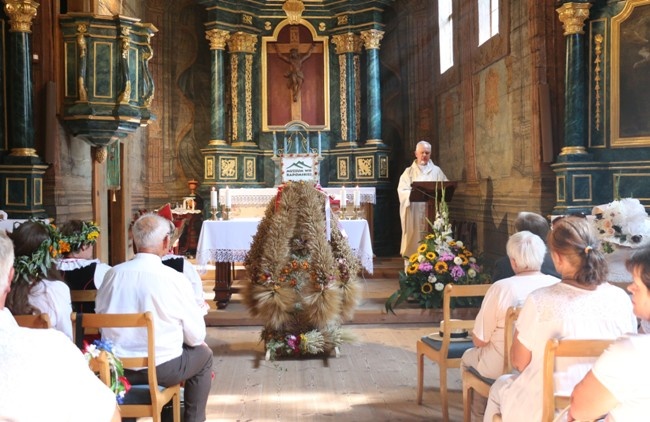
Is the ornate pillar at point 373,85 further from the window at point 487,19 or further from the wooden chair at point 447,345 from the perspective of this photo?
Answer: the wooden chair at point 447,345

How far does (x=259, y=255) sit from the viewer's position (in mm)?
6492

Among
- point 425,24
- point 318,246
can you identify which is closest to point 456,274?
point 318,246

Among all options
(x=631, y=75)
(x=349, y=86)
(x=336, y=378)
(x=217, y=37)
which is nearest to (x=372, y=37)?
(x=349, y=86)

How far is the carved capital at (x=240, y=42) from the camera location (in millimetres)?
14711

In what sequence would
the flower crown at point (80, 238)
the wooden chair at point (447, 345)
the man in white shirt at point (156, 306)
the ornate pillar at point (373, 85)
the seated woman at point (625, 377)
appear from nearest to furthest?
1. the seated woman at point (625, 377)
2. the man in white shirt at point (156, 306)
3. the wooden chair at point (447, 345)
4. the flower crown at point (80, 238)
5. the ornate pillar at point (373, 85)

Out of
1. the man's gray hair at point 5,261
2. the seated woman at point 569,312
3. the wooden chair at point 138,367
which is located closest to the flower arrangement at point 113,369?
the wooden chair at point 138,367

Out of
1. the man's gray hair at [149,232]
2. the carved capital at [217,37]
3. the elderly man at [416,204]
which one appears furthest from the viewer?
the carved capital at [217,37]

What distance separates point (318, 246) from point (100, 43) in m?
4.75

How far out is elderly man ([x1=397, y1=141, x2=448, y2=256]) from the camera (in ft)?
36.4

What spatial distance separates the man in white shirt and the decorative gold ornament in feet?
38.6

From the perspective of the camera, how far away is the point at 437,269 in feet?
24.8

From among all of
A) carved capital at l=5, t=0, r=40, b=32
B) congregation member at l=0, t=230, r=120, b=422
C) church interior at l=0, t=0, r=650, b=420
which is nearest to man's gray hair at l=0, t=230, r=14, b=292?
congregation member at l=0, t=230, r=120, b=422

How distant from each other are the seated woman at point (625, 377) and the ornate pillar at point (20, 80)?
773 cm

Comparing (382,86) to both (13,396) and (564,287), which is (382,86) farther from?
(13,396)
